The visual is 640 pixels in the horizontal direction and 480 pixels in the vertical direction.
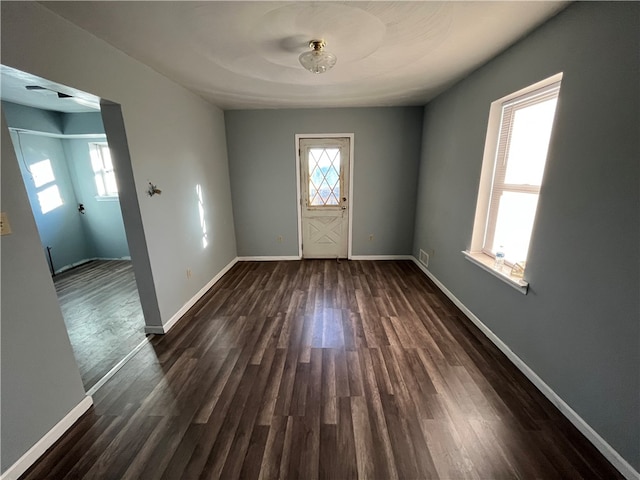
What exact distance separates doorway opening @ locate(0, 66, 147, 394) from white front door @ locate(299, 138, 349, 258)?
2.61 m

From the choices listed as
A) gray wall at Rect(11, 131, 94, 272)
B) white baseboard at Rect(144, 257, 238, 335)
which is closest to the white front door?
white baseboard at Rect(144, 257, 238, 335)

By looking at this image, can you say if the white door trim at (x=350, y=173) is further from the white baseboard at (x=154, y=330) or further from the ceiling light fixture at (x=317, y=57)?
the white baseboard at (x=154, y=330)

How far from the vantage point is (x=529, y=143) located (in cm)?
200

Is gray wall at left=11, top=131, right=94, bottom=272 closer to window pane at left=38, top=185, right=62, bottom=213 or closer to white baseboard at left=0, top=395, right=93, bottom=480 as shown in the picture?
window pane at left=38, top=185, right=62, bottom=213

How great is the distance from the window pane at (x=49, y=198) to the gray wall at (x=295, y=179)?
2.78 metres

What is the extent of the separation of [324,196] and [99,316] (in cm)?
336

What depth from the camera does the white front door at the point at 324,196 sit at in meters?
4.12

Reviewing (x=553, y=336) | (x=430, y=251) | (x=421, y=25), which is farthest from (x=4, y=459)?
(x=430, y=251)

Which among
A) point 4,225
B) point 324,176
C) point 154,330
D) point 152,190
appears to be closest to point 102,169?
point 152,190

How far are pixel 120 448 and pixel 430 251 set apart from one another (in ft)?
12.2

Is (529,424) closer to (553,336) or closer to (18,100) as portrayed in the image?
(553,336)

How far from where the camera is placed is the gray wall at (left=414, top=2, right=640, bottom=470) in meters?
1.22

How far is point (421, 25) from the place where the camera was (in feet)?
5.46

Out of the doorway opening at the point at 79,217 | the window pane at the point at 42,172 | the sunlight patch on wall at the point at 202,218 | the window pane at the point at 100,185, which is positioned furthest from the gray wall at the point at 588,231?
the window pane at the point at 42,172
